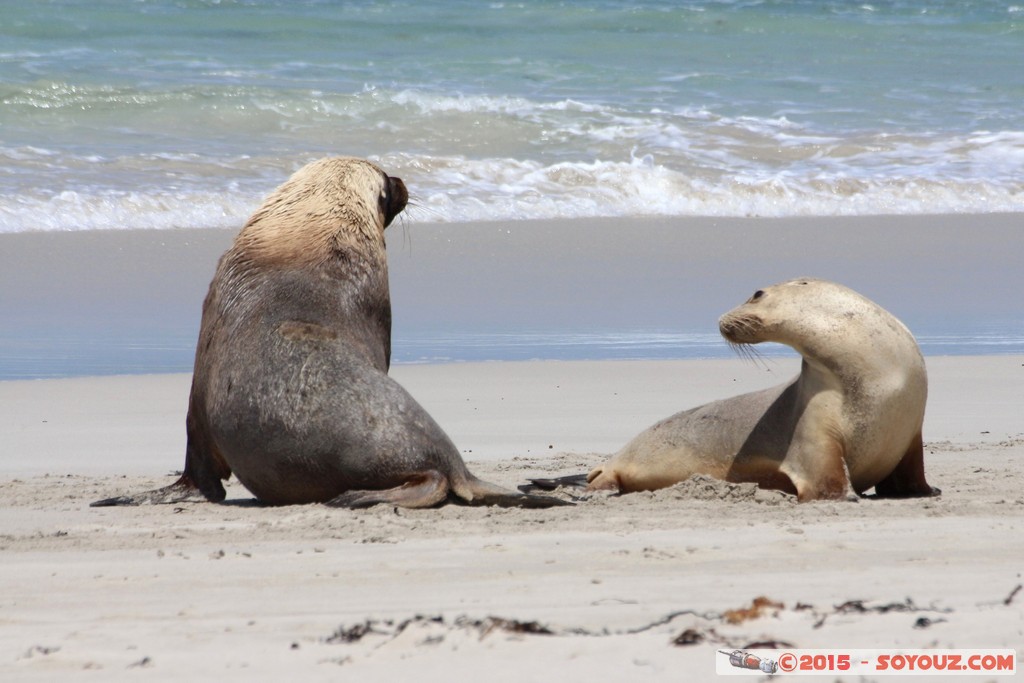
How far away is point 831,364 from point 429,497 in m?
1.47

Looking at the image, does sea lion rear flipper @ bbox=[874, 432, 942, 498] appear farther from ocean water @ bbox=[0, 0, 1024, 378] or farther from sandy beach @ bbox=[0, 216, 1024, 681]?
ocean water @ bbox=[0, 0, 1024, 378]

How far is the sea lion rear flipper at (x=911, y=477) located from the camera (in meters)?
5.04

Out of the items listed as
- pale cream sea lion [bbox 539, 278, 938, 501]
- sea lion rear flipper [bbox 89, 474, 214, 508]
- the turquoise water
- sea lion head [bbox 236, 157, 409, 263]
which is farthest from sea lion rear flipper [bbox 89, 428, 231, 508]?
the turquoise water

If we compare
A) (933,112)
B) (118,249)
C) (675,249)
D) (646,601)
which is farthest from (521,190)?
(646,601)

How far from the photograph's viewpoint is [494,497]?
4.84 m

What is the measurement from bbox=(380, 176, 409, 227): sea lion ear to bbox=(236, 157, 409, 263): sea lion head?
1 cm

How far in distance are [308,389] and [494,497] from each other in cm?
73

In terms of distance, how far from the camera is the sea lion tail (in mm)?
4773

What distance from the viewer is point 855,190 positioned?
14273 millimetres

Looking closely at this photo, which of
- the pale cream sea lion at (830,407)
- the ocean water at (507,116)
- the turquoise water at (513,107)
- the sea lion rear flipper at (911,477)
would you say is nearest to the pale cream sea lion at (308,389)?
the pale cream sea lion at (830,407)

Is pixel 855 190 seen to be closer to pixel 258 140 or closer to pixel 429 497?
pixel 258 140

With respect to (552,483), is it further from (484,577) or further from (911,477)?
(484,577)

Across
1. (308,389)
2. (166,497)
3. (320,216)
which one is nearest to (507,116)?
(320,216)

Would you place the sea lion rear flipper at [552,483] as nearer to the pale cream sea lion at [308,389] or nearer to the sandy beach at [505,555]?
the sandy beach at [505,555]
